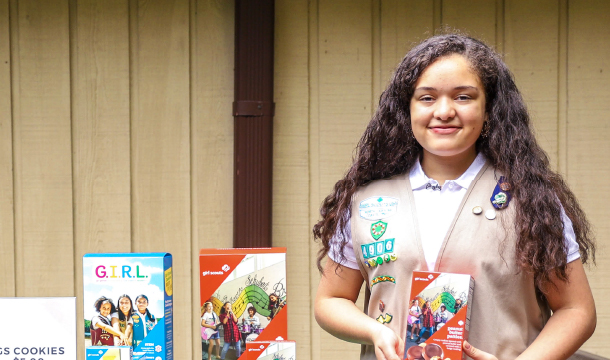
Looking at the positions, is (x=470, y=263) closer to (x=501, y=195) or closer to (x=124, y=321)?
(x=501, y=195)

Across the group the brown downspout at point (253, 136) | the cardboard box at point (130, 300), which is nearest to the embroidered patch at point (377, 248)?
the cardboard box at point (130, 300)

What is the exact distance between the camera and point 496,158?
4.17 feet

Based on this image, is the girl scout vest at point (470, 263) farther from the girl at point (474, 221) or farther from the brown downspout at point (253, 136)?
the brown downspout at point (253, 136)

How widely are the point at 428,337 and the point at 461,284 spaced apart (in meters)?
0.11

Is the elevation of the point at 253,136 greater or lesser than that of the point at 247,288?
greater

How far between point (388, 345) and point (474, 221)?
27 centimetres

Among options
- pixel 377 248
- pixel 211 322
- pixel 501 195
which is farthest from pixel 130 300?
pixel 501 195

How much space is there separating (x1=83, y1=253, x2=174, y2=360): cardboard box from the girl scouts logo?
407mm

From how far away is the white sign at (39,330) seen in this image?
126 centimetres

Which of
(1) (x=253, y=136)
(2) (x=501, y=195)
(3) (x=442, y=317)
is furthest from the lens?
(1) (x=253, y=136)

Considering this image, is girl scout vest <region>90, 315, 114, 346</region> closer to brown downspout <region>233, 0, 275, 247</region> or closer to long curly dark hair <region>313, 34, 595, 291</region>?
long curly dark hair <region>313, 34, 595, 291</region>

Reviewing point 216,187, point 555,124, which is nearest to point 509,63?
point 555,124

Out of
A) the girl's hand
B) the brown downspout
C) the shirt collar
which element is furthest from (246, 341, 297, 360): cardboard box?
the brown downspout

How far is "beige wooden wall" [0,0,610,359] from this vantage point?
7.57 feet
